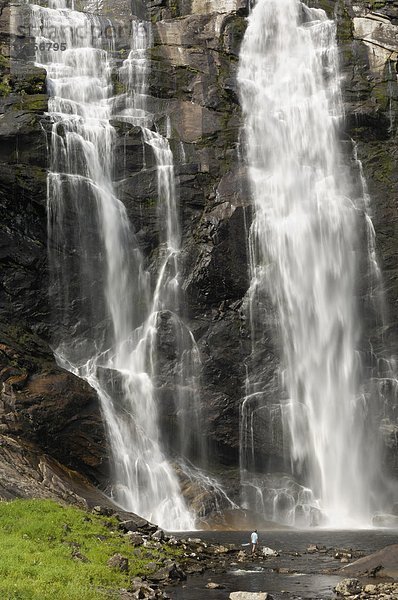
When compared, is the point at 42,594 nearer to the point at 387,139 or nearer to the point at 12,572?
the point at 12,572

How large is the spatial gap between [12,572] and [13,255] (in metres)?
29.9

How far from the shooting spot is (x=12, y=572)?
1833 centimetres

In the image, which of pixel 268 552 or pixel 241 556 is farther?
pixel 268 552

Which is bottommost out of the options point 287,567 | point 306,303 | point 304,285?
Answer: point 287,567

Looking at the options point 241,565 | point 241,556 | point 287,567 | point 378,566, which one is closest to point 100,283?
point 241,556

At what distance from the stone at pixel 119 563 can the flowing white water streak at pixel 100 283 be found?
17.5m

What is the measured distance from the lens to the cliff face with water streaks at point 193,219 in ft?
125

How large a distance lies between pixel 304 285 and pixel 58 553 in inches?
1206

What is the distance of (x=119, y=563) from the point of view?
21.2 meters

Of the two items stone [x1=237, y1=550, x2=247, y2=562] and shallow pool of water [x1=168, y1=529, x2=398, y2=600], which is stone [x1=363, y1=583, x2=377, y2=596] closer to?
shallow pool of water [x1=168, y1=529, x2=398, y2=600]

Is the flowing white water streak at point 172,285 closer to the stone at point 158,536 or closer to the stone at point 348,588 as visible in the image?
the stone at point 158,536

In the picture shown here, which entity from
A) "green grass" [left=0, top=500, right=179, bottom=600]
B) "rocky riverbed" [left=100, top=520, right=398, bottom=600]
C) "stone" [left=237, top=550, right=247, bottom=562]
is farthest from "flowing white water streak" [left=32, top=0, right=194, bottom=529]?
"green grass" [left=0, top=500, right=179, bottom=600]

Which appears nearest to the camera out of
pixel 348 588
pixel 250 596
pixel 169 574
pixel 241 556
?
pixel 250 596

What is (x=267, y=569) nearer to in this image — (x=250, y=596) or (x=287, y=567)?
(x=287, y=567)
